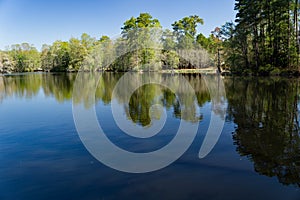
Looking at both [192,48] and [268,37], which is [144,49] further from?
[268,37]

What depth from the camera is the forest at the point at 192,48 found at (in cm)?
3434

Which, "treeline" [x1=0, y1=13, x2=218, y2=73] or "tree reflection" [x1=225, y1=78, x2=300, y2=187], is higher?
"treeline" [x1=0, y1=13, x2=218, y2=73]

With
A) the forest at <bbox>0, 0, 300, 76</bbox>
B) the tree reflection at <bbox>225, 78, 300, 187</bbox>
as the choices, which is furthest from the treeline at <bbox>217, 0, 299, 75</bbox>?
the tree reflection at <bbox>225, 78, 300, 187</bbox>

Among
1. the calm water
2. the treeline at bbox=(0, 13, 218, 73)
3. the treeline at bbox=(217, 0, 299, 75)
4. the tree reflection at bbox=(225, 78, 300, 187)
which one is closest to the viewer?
the calm water

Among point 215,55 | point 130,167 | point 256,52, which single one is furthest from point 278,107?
point 215,55

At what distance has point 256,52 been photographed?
38.2 metres

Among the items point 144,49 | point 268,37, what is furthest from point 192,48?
point 268,37

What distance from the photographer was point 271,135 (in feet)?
29.6

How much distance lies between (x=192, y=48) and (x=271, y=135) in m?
59.5

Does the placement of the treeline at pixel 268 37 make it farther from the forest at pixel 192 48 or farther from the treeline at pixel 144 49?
the treeline at pixel 144 49

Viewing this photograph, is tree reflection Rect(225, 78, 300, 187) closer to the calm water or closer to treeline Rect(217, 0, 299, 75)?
the calm water

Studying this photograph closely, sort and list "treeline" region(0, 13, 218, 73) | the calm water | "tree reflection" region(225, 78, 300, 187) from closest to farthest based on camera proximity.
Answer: the calm water → "tree reflection" region(225, 78, 300, 187) → "treeline" region(0, 13, 218, 73)

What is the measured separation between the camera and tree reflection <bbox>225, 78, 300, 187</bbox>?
6371 mm

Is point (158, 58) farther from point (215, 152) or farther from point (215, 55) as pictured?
point (215, 152)
